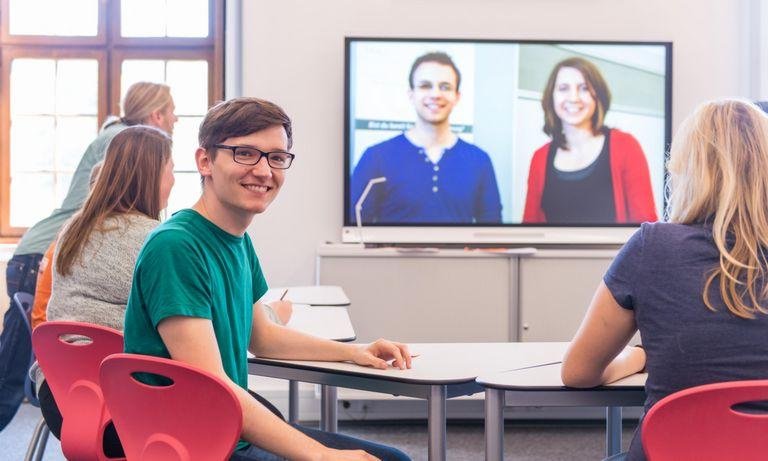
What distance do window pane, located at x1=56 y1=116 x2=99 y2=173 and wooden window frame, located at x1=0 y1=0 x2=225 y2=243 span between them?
0.09 meters

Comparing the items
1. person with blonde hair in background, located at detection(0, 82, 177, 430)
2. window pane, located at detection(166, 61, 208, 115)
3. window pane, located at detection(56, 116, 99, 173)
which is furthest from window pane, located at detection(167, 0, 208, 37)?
person with blonde hair in background, located at detection(0, 82, 177, 430)

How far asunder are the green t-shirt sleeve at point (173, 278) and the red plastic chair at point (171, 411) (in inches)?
3.8

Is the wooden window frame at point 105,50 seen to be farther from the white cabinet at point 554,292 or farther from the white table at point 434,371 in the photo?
the white table at point 434,371

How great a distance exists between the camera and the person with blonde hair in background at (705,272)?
1593 mm

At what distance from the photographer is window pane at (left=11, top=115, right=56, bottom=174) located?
500 centimetres

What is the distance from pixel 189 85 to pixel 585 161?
83.8 inches

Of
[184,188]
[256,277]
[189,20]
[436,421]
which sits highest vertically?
[189,20]

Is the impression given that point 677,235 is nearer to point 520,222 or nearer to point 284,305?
point 284,305

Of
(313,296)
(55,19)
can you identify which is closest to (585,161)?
(313,296)

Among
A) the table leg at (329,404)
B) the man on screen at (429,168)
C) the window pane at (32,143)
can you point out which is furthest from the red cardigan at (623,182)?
the window pane at (32,143)

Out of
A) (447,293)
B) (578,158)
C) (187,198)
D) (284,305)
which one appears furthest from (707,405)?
(187,198)

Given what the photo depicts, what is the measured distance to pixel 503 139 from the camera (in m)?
4.48

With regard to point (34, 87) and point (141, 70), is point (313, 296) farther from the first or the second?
point (34, 87)

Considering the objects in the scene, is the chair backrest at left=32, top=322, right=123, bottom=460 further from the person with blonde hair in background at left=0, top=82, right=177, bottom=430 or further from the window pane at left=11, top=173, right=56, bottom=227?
the window pane at left=11, top=173, right=56, bottom=227
